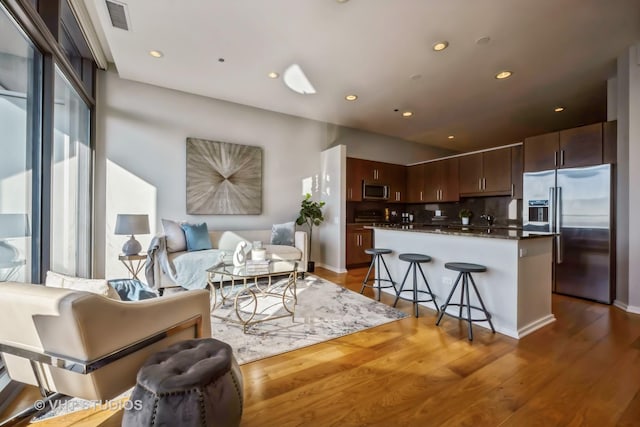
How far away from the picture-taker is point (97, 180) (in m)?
3.82

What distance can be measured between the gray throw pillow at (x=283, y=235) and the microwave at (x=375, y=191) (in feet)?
6.12

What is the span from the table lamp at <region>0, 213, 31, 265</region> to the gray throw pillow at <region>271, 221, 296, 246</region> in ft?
10.0

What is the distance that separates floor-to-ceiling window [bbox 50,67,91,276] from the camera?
2738 millimetres

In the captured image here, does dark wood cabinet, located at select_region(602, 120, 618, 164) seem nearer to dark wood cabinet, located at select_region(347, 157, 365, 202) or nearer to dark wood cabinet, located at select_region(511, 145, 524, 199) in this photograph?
dark wood cabinet, located at select_region(511, 145, 524, 199)

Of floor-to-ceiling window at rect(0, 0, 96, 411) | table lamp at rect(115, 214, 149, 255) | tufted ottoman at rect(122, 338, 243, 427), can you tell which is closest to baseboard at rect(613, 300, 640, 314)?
tufted ottoman at rect(122, 338, 243, 427)

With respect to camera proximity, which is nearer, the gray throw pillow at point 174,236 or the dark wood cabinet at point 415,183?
the gray throw pillow at point 174,236

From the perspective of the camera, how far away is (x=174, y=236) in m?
3.88

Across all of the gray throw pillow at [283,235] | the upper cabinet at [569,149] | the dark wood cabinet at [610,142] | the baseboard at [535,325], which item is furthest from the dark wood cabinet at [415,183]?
the baseboard at [535,325]

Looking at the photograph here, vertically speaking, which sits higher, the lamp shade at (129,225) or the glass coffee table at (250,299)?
the lamp shade at (129,225)

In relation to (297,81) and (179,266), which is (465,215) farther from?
(179,266)

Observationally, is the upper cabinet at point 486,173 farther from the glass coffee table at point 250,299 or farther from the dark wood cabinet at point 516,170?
the glass coffee table at point 250,299

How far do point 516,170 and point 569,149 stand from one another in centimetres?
102

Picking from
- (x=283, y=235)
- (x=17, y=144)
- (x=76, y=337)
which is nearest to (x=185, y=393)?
(x=76, y=337)

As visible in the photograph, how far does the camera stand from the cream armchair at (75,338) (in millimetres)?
1105
